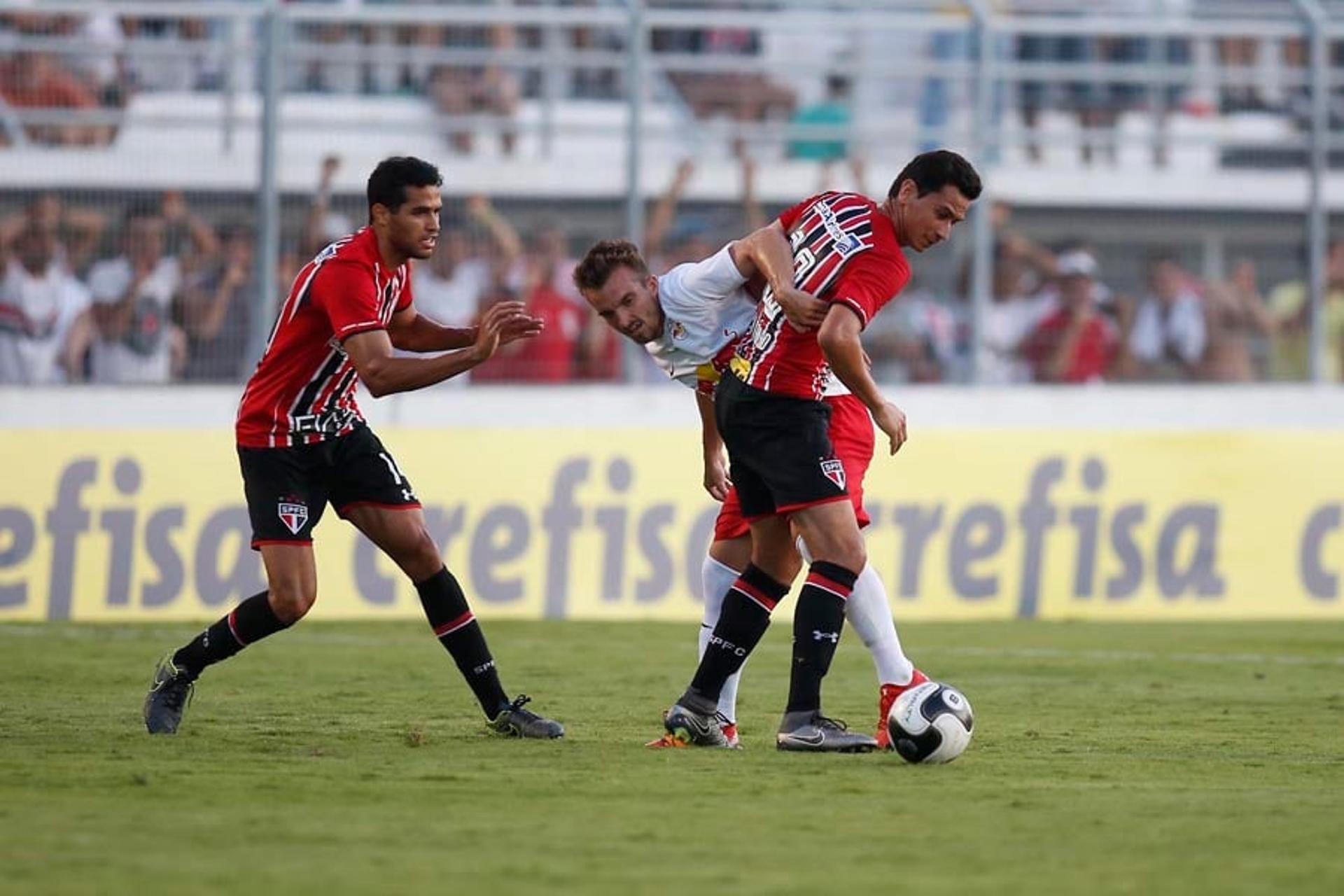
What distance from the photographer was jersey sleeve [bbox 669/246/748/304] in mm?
8430

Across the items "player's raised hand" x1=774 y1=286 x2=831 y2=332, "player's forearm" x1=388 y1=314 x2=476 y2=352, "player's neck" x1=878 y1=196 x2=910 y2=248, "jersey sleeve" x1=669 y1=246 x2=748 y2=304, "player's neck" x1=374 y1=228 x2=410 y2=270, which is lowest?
"player's forearm" x1=388 y1=314 x2=476 y2=352

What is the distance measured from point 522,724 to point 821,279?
2.18 metres

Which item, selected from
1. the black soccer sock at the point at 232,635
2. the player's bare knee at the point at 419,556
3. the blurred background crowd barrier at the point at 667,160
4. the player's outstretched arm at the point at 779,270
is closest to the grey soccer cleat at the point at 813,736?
the player's outstretched arm at the point at 779,270

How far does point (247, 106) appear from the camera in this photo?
16781 mm

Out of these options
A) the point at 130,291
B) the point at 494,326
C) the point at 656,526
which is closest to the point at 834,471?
the point at 494,326

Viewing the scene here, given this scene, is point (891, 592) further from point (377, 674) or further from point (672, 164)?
point (377, 674)

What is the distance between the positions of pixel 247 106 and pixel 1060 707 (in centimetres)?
890

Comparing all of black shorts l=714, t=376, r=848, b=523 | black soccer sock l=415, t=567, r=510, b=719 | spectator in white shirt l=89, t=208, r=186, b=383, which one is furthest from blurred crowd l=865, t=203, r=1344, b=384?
black shorts l=714, t=376, r=848, b=523

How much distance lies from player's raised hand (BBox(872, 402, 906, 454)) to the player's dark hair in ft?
3.72

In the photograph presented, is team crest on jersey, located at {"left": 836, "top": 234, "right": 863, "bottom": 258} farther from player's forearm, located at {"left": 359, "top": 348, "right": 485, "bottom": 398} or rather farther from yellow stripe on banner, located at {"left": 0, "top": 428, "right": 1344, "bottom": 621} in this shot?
yellow stripe on banner, located at {"left": 0, "top": 428, "right": 1344, "bottom": 621}

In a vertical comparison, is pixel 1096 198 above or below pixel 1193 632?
above

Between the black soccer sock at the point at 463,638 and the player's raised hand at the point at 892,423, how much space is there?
81.3 inches

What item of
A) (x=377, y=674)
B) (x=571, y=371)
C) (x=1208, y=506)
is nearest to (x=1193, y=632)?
(x=1208, y=506)

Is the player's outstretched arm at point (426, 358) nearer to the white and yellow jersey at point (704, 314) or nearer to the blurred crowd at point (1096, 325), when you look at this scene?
the white and yellow jersey at point (704, 314)
